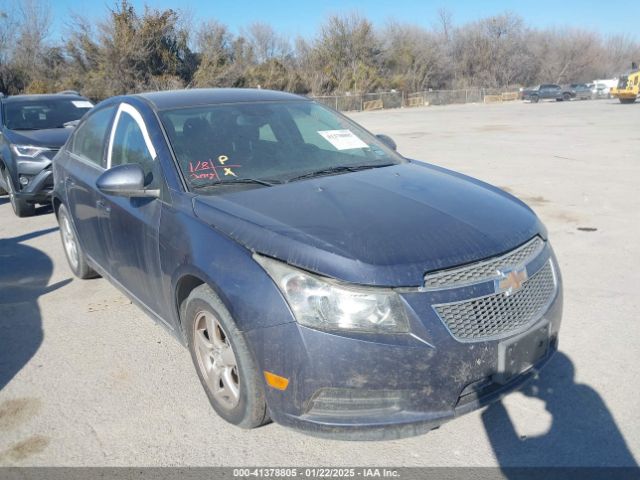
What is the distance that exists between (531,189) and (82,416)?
7.40 meters

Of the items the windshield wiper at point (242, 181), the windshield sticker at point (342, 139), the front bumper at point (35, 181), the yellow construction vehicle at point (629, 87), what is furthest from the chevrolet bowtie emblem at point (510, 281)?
the yellow construction vehicle at point (629, 87)

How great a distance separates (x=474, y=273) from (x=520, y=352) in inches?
17.3

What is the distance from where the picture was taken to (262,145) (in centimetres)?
360

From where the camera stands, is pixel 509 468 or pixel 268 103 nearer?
pixel 509 468

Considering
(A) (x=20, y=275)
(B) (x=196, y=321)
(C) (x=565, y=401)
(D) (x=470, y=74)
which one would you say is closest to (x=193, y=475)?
(B) (x=196, y=321)

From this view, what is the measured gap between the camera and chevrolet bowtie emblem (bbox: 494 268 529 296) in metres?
2.49

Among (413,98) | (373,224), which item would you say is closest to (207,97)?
(373,224)

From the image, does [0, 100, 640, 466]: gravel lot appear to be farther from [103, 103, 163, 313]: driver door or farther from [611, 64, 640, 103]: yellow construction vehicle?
[611, 64, 640, 103]: yellow construction vehicle

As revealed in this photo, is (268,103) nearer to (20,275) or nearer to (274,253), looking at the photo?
(274,253)

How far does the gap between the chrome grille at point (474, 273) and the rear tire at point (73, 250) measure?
3.50m

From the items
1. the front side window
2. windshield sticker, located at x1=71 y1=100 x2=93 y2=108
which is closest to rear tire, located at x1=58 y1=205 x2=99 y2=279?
the front side window

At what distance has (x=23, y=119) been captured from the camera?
8.55m

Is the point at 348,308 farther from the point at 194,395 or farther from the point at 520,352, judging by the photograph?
the point at 194,395

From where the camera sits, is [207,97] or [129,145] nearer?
[129,145]
